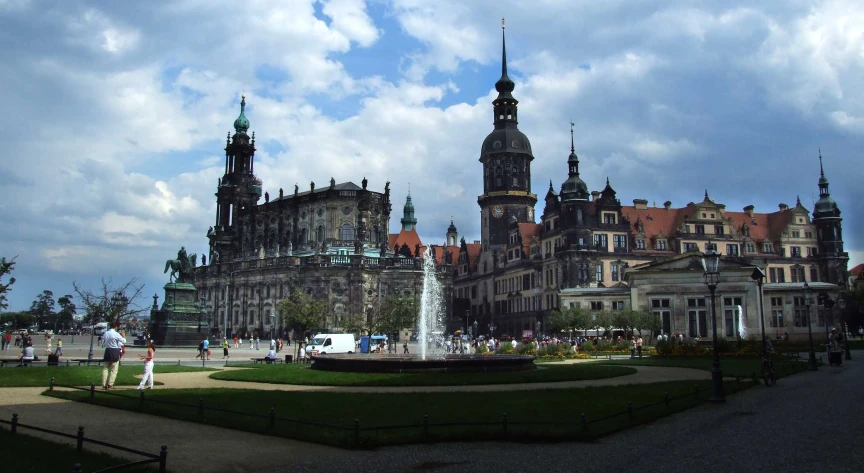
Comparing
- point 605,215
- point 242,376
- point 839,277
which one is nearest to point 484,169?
point 605,215

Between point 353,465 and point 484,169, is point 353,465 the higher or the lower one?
the lower one

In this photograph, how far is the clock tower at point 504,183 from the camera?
103000 millimetres

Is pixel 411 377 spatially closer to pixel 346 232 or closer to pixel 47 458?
pixel 47 458

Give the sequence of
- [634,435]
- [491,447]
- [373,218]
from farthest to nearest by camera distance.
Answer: [373,218], [634,435], [491,447]

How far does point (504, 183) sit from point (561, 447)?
91.9 metres

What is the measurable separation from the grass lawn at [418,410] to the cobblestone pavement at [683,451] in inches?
18.4

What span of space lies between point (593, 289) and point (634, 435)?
2523 inches

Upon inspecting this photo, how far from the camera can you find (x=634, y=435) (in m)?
14.5

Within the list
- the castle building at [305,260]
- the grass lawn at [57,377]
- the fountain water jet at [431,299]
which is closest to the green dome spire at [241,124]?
the castle building at [305,260]

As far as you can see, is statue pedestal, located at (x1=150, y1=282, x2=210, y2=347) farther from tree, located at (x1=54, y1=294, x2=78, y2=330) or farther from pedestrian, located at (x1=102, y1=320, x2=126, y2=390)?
tree, located at (x1=54, y1=294, x2=78, y2=330)

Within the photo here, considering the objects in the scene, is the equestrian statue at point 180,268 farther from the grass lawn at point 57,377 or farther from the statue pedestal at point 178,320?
the grass lawn at point 57,377

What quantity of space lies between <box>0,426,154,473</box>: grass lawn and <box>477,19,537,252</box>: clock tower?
302ft

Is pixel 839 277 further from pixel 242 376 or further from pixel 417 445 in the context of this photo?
pixel 417 445

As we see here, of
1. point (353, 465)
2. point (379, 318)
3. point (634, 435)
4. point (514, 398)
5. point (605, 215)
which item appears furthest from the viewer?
point (605, 215)
